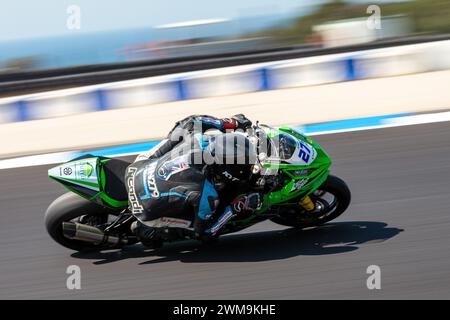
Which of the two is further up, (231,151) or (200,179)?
(231,151)

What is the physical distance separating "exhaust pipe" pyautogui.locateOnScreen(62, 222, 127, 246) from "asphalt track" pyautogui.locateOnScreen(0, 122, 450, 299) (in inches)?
7.4

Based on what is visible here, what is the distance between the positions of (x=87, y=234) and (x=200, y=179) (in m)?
1.03

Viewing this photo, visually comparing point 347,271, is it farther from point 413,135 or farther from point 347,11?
point 347,11

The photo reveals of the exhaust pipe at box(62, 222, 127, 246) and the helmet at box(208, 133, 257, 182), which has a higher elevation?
the helmet at box(208, 133, 257, 182)

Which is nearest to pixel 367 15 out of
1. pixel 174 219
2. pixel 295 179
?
pixel 295 179

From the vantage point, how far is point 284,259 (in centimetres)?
546

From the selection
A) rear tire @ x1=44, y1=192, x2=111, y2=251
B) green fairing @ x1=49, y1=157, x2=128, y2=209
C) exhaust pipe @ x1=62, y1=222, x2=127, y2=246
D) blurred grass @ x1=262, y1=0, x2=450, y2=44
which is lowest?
exhaust pipe @ x1=62, y1=222, x2=127, y2=246

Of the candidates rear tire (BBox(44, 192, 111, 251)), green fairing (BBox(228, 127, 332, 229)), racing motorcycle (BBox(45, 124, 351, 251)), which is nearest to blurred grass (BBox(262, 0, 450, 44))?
racing motorcycle (BBox(45, 124, 351, 251))

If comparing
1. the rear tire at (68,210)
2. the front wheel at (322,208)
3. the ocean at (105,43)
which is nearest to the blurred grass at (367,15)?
the ocean at (105,43)

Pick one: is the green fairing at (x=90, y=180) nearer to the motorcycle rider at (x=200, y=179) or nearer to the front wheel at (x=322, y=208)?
the motorcycle rider at (x=200, y=179)

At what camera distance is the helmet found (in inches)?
201

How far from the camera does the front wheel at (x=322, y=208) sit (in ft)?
18.4

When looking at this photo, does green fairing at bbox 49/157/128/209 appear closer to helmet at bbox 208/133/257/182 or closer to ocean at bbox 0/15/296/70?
helmet at bbox 208/133/257/182

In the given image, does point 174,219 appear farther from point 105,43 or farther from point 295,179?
point 105,43
